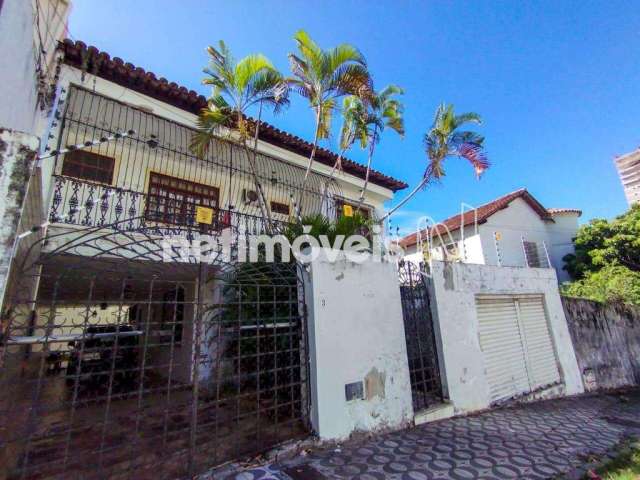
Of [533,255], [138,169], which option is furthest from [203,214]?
[533,255]

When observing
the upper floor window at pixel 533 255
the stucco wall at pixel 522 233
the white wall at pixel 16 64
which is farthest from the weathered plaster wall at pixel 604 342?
the white wall at pixel 16 64

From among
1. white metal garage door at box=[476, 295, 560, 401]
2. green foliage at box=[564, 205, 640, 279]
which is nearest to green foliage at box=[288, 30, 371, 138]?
white metal garage door at box=[476, 295, 560, 401]

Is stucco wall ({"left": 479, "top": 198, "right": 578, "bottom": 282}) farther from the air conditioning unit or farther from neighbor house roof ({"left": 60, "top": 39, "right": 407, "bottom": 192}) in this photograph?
the air conditioning unit

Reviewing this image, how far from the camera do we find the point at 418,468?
3746 mm

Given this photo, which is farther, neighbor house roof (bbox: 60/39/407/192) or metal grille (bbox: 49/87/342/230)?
metal grille (bbox: 49/87/342/230)

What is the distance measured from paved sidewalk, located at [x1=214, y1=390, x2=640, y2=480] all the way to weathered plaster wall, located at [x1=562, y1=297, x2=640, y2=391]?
3203mm

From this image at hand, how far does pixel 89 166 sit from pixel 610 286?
17.5 meters

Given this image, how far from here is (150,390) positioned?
132 inches

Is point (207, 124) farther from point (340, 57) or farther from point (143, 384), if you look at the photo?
point (143, 384)

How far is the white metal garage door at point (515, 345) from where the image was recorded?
6.75 m

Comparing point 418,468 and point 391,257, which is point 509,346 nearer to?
point 391,257

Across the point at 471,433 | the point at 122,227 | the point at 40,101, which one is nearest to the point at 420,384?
the point at 471,433

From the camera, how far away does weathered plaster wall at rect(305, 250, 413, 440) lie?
14.3 feet

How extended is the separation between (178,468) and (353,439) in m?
2.30
